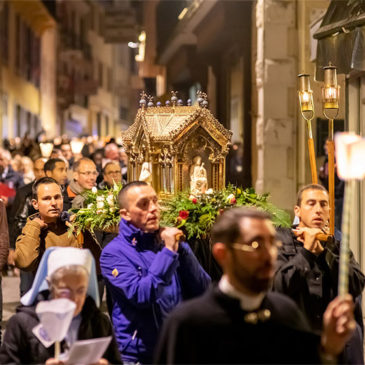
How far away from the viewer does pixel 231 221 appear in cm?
477

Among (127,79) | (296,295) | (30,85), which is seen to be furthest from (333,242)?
(127,79)

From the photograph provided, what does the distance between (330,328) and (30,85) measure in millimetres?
42532

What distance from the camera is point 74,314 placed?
5.98m

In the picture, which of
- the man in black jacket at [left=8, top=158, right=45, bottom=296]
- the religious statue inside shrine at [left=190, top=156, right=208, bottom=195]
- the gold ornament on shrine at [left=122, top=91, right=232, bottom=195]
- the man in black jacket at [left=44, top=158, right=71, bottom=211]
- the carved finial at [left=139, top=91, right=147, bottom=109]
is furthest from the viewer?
the man in black jacket at [left=44, top=158, right=71, bottom=211]

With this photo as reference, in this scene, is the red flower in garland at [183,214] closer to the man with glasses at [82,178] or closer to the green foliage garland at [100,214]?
the green foliage garland at [100,214]

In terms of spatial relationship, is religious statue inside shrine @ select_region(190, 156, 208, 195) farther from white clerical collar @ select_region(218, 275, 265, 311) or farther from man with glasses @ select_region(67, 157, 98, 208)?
white clerical collar @ select_region(218, 275, 265, 311)

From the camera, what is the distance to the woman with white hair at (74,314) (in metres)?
5.95

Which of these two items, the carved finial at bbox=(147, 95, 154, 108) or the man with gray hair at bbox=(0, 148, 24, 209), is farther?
the man with gray hair at bbox=(0, 148, 24, 209)

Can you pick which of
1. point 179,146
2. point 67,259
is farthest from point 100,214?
point 67,259

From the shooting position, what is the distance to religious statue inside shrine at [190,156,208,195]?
10.3m

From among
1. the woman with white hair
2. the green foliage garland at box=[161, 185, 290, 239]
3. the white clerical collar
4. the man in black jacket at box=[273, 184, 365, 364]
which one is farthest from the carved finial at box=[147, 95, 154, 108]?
the white clerical collar

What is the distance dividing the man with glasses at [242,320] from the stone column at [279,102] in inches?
514

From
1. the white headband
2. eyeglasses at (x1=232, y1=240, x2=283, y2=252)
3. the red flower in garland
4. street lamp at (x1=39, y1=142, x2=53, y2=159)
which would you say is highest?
street lamp at (x1=39, y1=142, x2=53, y2=159)

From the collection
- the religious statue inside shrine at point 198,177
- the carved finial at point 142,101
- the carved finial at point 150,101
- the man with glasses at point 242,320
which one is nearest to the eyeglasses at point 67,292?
the man with glasses at point 242,320
